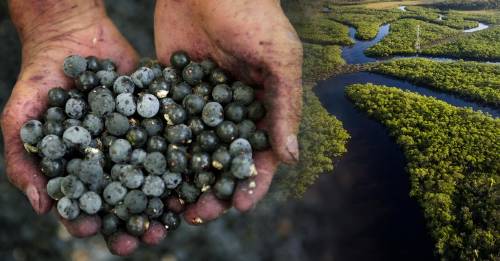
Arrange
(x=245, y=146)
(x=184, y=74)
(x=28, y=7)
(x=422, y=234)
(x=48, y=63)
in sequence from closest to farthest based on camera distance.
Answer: (x=245, y=146) < (x=422, y=234) < (x=184, y=74) < (x=48, y=63) < (x=28, y=7)

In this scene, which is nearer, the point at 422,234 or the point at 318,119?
the point at 422,234

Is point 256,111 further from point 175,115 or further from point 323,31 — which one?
point 323,31

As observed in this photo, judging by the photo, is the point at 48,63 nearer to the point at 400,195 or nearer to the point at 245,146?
the point at 245,146

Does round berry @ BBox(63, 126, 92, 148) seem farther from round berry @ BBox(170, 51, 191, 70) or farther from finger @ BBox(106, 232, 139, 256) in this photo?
round berry @ BBox(170, 51, 191, 70)

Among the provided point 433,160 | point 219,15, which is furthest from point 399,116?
point 219,15

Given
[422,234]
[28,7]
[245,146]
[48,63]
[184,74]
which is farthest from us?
[28,7]

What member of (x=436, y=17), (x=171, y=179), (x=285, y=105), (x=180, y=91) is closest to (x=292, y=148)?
(x=285, y=105)

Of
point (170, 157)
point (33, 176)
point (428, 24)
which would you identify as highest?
point (428, 24)
